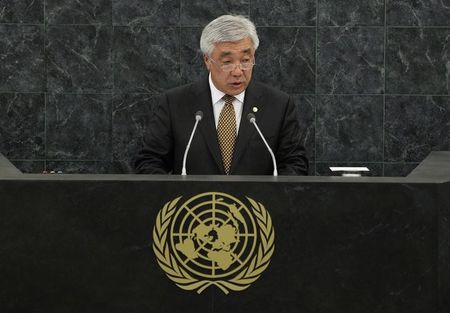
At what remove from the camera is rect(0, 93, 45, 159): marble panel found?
6496mm

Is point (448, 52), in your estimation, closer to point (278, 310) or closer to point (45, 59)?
point (45, 59)

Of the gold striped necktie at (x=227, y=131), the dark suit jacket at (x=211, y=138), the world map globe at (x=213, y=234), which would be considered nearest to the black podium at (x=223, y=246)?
the world map globe at (x=213, y=234)

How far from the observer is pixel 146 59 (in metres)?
6.47

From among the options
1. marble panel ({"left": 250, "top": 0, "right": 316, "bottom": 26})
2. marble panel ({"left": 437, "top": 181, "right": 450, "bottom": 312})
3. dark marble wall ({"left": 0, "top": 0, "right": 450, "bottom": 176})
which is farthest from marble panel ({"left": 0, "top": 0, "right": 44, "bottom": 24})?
marble panel ({"left": 437, "top": 181, "right": 450, "bottom": 312})

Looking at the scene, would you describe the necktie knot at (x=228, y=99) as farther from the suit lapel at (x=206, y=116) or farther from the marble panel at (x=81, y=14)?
the marble panel at (x=81, y=14)

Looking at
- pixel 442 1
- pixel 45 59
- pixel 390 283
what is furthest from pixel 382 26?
pixel 390 283

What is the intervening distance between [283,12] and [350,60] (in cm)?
54

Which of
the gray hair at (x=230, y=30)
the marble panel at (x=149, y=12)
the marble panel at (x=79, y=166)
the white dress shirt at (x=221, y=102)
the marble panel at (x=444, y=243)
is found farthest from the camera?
the marble panel at (x=79, y=166)

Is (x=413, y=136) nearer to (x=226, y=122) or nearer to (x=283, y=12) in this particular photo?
(x=283, y=12)

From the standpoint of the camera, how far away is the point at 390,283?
320 centimetres

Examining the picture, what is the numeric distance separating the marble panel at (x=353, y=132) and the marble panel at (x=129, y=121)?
1.14 m

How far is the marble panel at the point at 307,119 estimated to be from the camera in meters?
6.50

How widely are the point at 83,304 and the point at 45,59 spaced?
11.6 feet

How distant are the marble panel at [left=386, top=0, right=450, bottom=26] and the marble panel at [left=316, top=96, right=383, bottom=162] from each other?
528 millimetres
